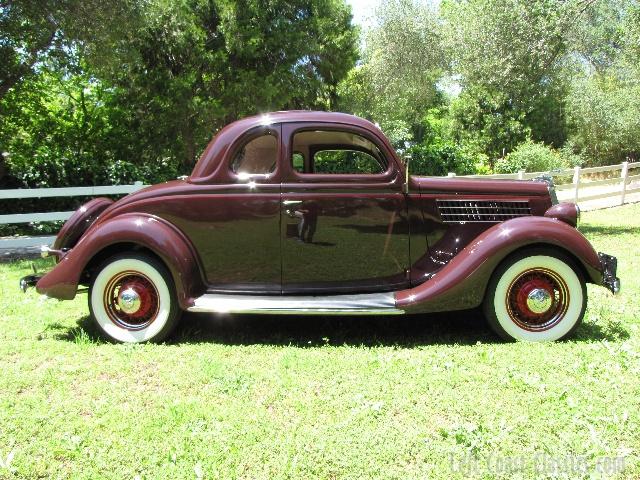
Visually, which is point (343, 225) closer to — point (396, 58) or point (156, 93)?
point (156, 93)

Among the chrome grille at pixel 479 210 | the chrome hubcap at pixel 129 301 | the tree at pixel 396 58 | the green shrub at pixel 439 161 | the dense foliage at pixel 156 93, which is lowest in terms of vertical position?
the chrome hubcap at pixel 129 301

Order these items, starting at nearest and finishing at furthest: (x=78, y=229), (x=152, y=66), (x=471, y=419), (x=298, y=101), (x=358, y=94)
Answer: (x=471, y=419), (x=78, y=229), (x=152, y=66), (x=298, y=101), (x=358, y=94)

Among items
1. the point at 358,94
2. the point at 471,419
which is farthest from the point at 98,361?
the point at 358,94

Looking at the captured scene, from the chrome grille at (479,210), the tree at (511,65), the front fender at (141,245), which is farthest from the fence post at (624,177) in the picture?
the front fender at (141,245)

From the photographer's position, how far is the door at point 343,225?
4.09m

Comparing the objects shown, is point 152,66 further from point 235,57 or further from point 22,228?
point 22,228

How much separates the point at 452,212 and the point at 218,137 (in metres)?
2.01

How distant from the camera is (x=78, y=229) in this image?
15.6ft

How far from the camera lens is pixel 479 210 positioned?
4.26m

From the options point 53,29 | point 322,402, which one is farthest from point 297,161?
point 53,29

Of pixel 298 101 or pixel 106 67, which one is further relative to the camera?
pixel 298 101

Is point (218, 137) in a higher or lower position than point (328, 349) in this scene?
higher

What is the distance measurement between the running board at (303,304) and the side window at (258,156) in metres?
1.03

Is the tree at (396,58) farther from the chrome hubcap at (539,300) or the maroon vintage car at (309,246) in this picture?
the chrome hubcap at (539,300)
